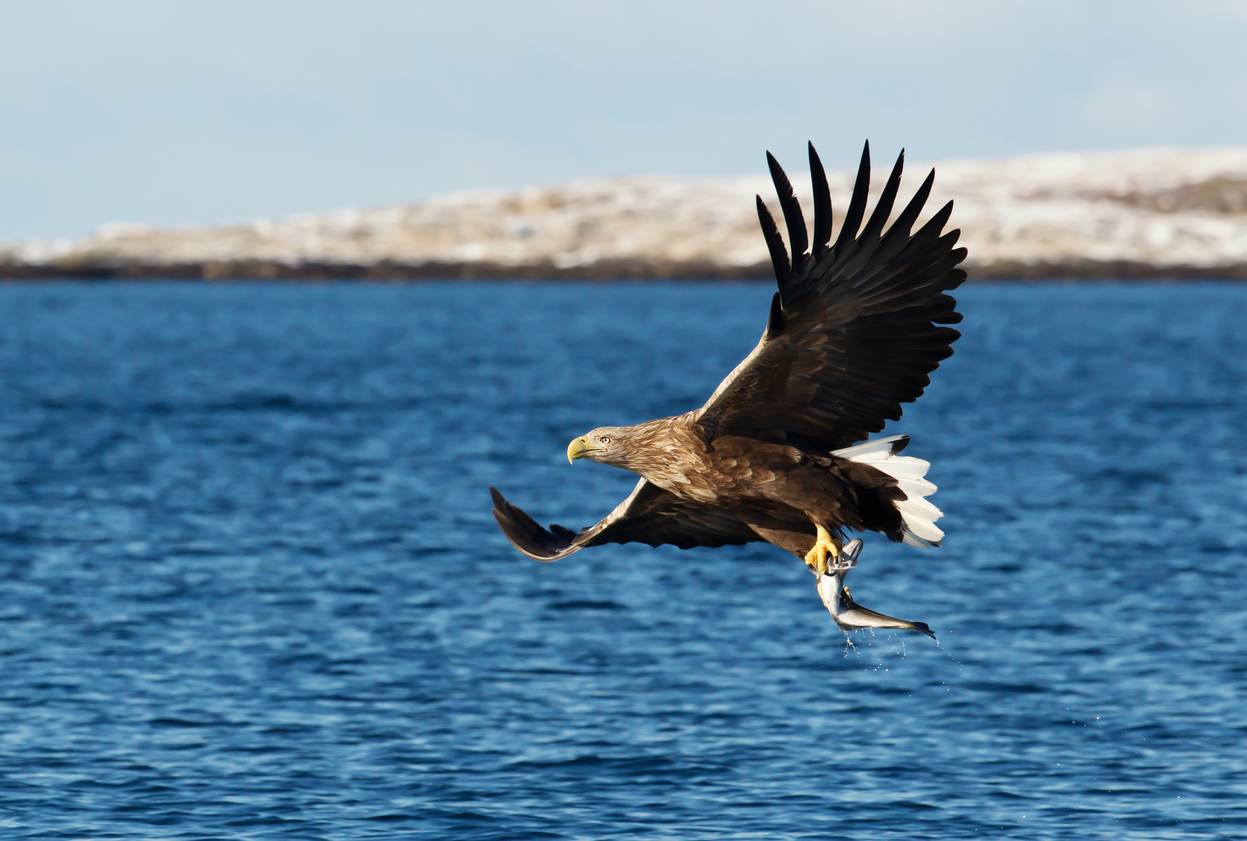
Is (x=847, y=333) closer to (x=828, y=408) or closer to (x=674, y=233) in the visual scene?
(x=828, y=408)

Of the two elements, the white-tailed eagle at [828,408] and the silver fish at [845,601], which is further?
the white-tailed eagle at [828,408]

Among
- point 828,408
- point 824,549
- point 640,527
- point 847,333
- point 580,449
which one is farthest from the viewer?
point 640,527

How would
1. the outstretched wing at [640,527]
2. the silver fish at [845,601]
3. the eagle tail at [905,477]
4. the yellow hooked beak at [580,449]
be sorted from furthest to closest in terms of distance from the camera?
1. the outstretched wing at [640,527]
2. the yellow hooked beak at [580,449]
3. the eagle tail at [905,477]
4. the silver fish at [845,601]

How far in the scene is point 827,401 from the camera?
30.4 ft

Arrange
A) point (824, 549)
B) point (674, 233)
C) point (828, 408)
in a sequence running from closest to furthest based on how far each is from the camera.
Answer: point (824, 549) < point (828, 408) < point (674, 233)

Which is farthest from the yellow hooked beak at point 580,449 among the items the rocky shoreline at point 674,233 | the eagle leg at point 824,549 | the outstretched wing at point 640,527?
the rocky shoreline at point 674,233

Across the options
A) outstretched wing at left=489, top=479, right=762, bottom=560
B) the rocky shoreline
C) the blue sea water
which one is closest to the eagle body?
outstretched wing at left=489, top=479, right=762, bottom=560

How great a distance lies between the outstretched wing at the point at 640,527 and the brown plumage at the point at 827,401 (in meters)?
0.64

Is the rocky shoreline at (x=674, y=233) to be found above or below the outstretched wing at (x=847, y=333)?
above

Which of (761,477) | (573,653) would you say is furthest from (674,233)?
(761,477)

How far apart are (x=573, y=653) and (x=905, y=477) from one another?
313 inches

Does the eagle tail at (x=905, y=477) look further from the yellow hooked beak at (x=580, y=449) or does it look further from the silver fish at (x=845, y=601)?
the yellow hooked beak at (x=580, y=449)

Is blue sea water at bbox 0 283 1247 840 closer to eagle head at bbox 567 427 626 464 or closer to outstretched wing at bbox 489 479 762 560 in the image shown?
outstretched wing at bbox 489 479 762 560

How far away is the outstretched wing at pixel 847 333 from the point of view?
880cm
